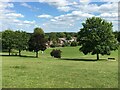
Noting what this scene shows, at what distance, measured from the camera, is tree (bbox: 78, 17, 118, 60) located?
6953cm

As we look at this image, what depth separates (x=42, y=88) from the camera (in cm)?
1479

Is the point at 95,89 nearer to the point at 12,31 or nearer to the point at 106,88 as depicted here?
the point at 106,88

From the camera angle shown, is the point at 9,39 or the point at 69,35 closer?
the point at 9,39

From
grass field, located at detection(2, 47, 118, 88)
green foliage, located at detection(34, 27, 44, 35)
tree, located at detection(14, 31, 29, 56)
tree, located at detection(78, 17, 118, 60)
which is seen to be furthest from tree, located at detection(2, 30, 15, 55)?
grass field, located at detection(2, 47, 118, 88)

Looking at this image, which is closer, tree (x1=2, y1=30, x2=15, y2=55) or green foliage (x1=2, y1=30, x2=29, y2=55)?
tree (x1=2, y1=30, x2=15, y2=55)

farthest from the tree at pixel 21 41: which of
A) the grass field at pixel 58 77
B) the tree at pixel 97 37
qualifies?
the grass field at pixel 58 77

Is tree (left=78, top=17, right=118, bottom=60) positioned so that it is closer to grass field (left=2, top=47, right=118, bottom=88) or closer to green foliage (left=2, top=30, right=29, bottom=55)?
green foliage (left=2, top=30, right=29, bottom=55)

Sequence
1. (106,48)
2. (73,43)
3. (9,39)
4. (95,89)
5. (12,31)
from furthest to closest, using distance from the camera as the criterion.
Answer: (73,43)
(12,31)
(9,39)
(106,48)
(95,89)

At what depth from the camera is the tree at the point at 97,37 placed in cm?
6953

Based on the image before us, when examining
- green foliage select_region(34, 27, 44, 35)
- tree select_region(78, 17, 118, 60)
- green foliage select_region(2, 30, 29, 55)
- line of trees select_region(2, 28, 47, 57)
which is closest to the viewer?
tree select_region(78, 17, 118, 60)

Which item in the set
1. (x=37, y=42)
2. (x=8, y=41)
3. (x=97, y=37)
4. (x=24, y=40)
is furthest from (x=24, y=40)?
(x=97, y=37)

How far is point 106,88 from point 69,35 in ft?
477

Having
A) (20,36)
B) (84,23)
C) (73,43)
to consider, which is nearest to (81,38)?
(84,23)

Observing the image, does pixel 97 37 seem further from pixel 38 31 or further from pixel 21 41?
pixel 21 41
